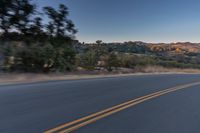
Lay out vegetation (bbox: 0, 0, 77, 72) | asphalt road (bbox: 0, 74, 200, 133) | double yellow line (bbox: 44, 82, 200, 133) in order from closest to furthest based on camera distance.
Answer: double yellow line (bbox: 44, 82, 200, 133), asphalt road (bbox: 0, 74, 200, 133), vegetation (bbox: 0, 0, 77, 72)

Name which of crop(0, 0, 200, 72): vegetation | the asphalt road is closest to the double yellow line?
the asphalt road

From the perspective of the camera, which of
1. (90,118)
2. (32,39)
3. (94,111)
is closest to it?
(90,118)

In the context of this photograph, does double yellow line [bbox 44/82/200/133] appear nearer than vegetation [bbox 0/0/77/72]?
Yes

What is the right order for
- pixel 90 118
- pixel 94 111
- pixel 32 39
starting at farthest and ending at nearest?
pixel 32 39 → pixel 94 111 → pixel 90 118

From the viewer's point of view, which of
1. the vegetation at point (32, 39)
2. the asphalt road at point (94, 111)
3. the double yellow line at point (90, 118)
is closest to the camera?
the double yellow line at point (90, 118)

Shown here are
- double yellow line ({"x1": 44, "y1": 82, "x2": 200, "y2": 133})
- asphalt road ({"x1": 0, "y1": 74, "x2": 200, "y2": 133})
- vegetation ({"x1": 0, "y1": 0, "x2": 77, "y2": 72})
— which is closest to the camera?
double yellow line ({"x1": 44, "y1": 82, "x2": 200, "y2": 133})

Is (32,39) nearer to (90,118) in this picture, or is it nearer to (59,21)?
(59,21)

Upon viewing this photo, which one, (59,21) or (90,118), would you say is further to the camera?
(59,21)

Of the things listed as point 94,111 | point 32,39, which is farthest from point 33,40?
point 94,111

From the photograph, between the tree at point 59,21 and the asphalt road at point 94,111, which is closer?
the asphalt road at point 94,111

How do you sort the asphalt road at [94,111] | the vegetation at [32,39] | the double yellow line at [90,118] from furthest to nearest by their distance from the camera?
the vegetation at [32,39], the asphalt road at [94,111], the double yellow line at [90,118]

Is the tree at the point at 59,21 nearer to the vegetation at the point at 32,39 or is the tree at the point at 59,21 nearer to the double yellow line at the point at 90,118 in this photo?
the vegetation at the point at 32,39

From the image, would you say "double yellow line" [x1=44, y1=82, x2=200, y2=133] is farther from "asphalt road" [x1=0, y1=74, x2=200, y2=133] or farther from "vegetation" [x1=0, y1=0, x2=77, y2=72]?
"vegetation" [x1=0, y1=0, x2=77, y2=72]

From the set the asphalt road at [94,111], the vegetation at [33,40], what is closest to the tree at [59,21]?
the vegetation at [33,40]
